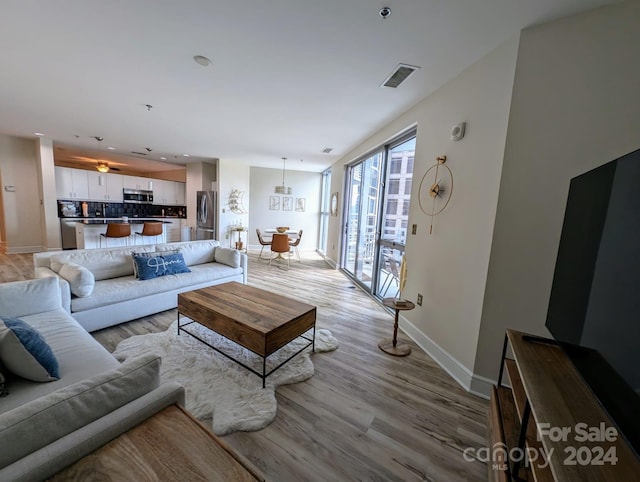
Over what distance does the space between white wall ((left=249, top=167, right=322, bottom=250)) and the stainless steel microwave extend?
313 centimetres

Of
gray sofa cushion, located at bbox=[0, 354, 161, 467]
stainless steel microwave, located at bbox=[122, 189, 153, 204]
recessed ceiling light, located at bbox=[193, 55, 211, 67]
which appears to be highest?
recessed ceiling light, located at bbox=[193, 55, 211, 67]

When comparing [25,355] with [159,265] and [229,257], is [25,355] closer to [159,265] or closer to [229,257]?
[159,265]

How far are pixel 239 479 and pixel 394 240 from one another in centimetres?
323

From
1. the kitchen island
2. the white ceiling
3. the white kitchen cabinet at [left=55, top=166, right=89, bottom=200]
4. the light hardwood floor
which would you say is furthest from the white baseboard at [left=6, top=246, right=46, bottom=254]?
the light hardwood floor

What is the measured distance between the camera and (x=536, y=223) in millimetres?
1771

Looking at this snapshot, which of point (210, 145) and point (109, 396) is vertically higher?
point (210, 145)

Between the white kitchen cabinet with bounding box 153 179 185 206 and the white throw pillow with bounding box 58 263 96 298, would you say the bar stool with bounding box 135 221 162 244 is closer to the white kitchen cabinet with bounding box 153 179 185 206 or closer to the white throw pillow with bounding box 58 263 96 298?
the white kitchen cabinet with bounding box 153 179 185 206

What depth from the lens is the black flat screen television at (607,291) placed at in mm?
868

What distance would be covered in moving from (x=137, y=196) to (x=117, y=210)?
656 mm

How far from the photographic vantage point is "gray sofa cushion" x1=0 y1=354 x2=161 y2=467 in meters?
0.74

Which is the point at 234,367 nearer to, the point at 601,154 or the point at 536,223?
the point at 536,223

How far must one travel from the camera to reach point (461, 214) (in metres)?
2.23

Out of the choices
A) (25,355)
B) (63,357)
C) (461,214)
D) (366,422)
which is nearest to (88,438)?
(25,355)

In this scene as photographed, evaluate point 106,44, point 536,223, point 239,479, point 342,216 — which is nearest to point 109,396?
point 239,479
